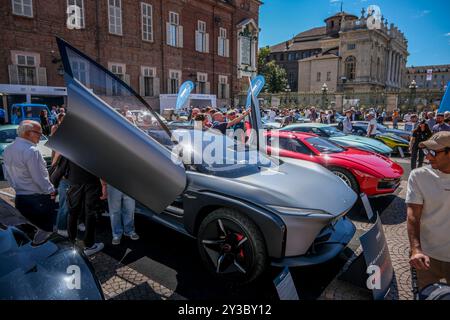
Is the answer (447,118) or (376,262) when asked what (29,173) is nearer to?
(376,262)

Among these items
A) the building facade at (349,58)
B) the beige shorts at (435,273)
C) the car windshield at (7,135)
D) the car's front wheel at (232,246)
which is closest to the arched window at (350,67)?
the building facade at (349,58)

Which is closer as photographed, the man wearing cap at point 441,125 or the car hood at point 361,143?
the man wearing cap at point 441,125

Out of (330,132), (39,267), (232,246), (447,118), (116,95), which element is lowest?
(232,246)

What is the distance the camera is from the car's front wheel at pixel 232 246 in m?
3.02

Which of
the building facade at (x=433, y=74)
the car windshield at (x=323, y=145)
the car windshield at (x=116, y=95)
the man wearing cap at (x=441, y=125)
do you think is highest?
the building facade at (x=433, y=74)

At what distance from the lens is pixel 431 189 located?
2.29 metres

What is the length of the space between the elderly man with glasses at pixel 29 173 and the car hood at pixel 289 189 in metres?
1.78

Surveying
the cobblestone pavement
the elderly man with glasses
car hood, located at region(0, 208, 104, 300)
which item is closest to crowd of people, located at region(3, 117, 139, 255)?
the elderly man with glasses

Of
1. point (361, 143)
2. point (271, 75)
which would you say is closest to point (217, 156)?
point (361, 143)

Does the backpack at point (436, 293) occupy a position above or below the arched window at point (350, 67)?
below

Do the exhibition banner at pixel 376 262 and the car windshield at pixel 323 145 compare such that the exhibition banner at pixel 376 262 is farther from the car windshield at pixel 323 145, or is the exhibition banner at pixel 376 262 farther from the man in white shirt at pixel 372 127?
the man in white shirt at pixel 372 127

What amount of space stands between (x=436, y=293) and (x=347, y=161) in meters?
4.18

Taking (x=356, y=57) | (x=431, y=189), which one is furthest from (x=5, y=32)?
(x=356, y=57)

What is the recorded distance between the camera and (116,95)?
3.16 meters
